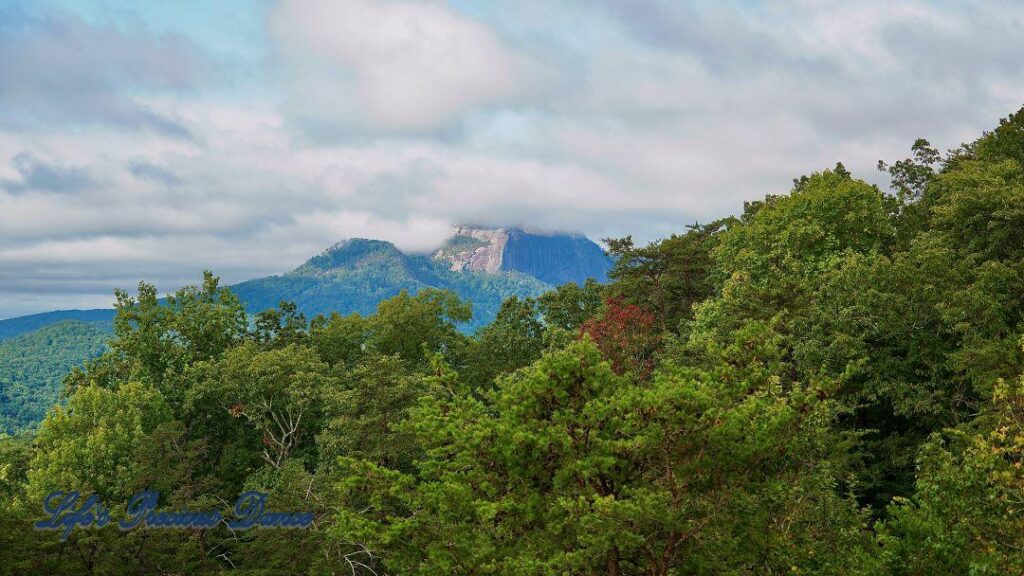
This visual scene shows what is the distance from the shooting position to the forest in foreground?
1237 centimetres

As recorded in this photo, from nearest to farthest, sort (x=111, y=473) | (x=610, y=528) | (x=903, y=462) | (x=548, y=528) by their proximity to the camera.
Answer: (x=610, y=528) < (x=548, y=528) < (x=903, y=462) < (x=111, y=473)

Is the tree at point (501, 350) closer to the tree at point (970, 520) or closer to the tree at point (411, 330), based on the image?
the tree at point (411, 330)

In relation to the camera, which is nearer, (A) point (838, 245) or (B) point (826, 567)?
(B) point (826, 567)

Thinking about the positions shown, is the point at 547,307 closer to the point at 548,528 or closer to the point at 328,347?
the point at 328,347

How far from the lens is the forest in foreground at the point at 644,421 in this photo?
12367mm

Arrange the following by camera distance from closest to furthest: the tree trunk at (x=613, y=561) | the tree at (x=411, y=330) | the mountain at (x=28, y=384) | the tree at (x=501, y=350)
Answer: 1. the tree trunk at (x=613, y=561)
2. the tree at (x=501, y=350)
3. the tree at (x=411, y=330)
4. the mountain at (x=28, y=384)

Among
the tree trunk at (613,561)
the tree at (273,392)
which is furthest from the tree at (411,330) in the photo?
the tree trunk at (613,561)

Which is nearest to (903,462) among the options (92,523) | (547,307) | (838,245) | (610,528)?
(838,245)

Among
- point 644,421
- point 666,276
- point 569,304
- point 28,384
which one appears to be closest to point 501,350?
point 569,304

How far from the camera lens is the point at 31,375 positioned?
17812cm

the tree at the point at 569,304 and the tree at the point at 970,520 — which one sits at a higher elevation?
the tree at the point at 569,304

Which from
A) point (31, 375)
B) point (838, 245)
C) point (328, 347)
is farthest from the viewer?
point (31, 375)

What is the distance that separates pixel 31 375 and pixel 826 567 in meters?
210

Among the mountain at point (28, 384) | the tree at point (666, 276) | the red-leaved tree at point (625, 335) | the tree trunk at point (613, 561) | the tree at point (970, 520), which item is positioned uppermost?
the tree at point (666, 276)
